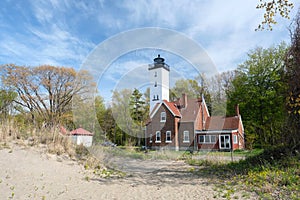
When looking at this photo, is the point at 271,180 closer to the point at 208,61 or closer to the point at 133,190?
the point at 133,190

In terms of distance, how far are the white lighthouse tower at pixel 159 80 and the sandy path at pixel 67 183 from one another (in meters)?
15.6

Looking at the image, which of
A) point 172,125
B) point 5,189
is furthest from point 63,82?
point 5,189

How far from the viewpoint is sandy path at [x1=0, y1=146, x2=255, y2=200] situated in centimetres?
548

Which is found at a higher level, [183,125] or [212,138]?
[183,125]

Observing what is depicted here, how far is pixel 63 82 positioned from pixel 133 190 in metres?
21.6

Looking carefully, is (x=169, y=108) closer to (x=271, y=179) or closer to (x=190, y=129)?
(x=190, y=129)

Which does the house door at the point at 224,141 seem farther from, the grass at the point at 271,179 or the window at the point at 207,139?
the grass at the point at 271,179

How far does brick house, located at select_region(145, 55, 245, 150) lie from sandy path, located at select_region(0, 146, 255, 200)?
16.0 m

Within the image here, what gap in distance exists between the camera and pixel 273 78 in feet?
85.9

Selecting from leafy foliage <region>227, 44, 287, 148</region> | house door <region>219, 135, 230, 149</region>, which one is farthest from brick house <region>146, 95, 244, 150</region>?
leafy foliage <region>227, 44, 287, 148</region>

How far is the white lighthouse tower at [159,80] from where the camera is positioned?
917 inches

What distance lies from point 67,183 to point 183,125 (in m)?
19.3

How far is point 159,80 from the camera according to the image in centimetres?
2417

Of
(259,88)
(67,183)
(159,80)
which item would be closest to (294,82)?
(67,183)
